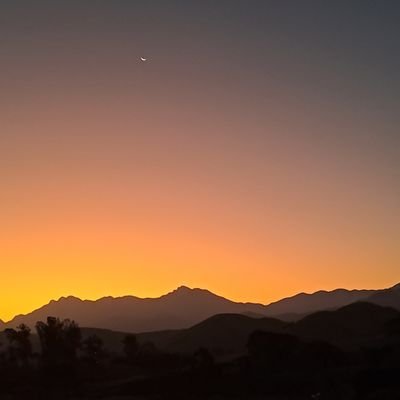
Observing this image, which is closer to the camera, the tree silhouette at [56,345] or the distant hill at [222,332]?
the tree silhouette at [56,345]

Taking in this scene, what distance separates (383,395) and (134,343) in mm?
72408

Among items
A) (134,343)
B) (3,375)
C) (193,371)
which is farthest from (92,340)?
(193,371)

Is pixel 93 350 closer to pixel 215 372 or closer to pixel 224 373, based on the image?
pixel 224 373

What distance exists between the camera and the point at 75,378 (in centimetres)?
8100

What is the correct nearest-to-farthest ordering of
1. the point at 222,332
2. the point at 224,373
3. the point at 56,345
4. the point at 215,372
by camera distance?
the point at 215,372, the point at 224,373, the point at 56,345, the point at 222,332

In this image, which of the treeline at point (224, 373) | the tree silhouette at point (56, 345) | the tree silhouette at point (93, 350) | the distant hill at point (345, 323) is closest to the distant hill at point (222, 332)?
the distant hill at point (345, 323)

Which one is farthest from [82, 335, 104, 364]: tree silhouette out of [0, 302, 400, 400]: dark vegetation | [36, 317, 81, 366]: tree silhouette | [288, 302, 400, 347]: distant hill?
[288, 302, 400, 347]: distant hill

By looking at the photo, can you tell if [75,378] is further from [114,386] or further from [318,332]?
[318,332]

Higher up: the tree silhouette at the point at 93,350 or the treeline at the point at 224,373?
the tree silhouette at the point at 93,350

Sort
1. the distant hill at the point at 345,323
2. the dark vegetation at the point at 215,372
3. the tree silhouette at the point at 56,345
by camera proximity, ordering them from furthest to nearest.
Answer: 1. the distant hill at the point at 345,323
2. the tree silhouette at the point at 56,345
3. the dark vegetation at the point at 215,372

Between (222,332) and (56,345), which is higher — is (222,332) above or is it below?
above

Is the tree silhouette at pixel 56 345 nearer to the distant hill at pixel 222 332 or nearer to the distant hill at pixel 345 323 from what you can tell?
the distant hill at pixel 345 323

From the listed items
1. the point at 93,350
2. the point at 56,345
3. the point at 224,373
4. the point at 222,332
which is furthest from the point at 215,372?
the point at 222,332

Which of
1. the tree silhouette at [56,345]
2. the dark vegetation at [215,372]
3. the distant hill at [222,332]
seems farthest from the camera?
the distant hill at [222,332]
